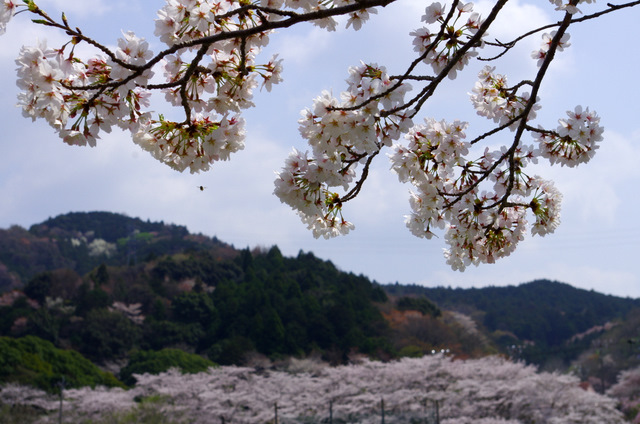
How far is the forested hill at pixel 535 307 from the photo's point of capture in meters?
53.0

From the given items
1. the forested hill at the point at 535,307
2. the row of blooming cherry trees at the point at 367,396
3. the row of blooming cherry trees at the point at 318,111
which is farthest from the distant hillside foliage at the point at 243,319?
the row of blooming cherry trees at the point at 318,111

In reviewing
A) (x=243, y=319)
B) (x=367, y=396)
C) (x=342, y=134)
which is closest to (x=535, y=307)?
(x=243, y=319)

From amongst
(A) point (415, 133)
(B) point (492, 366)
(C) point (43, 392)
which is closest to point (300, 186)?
(A) point (415, 133)

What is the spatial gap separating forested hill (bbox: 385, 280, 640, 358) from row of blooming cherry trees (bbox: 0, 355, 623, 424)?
31788mm

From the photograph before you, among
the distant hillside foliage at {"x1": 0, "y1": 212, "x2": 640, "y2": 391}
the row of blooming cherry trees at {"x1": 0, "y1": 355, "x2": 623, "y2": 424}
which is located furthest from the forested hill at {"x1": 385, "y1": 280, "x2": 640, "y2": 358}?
the row of blooming cherry trees at {"x1": 0, "y1": 355, "x2": 623, "y2": 424}

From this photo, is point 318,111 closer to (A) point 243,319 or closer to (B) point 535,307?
(A) point 243,319

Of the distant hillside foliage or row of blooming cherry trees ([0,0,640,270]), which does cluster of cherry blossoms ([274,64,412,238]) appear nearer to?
row of blooming cherry trees ([0,0,640,270])

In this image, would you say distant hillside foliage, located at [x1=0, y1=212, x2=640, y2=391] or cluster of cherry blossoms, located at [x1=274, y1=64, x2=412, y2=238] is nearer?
cluster of cherry blossoms, located at [x1=274, y1=64, x2=412, y2=238]

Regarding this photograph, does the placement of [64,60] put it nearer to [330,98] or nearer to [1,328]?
[330,98]

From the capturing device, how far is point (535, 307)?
188 ft

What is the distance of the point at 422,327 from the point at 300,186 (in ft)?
104

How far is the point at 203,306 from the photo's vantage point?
32594 mm

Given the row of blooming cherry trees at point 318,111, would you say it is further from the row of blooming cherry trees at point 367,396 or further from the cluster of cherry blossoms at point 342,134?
the row of blooming cherry trees at point 367,396

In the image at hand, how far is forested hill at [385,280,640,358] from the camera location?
53013 millimetres
